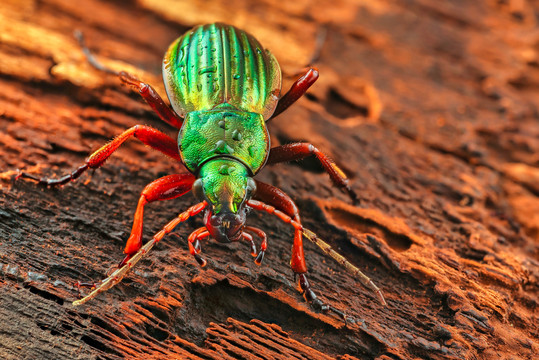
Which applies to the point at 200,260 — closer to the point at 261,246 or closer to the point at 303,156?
the point at 261,246

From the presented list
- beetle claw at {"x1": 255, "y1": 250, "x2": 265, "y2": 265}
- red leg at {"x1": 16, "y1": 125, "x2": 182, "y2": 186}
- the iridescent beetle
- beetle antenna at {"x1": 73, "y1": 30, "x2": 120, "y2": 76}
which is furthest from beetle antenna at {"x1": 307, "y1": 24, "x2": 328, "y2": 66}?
beetle claw at {"x1": 255, "y1": 250, "x2": 265, "y2": 265}

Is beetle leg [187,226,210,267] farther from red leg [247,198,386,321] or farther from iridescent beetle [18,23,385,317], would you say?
red leg [247,198,386,321]

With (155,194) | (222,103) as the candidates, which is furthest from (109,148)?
(222,103)

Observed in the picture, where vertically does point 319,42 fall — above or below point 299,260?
above

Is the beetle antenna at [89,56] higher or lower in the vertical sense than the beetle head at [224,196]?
higher

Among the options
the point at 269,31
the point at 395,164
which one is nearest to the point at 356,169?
the point at 395,164

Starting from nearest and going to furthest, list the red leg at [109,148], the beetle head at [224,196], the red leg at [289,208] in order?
the beetle head at [224,196], the red leg at [289,208], the red leg at [109,148]

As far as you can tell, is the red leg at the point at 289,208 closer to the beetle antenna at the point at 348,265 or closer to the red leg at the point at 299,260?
the red leg at the point at 299,260

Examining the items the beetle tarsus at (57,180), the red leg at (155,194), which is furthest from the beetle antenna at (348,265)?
the beetle tarsus at (57,180)
